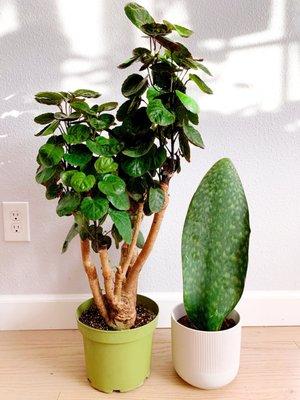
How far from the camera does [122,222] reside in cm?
79

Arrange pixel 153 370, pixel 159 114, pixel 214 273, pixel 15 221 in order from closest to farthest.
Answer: pixel 159 114, pixel 214 273, pixel 153 370, pixel 15 221

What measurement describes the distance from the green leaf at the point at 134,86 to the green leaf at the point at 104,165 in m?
0.13

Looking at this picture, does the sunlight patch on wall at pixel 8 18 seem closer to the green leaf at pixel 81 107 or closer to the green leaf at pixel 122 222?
the green leaf at pixel 81 107

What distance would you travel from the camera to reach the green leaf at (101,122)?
799 millimetres

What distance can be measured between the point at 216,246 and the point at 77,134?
0.38 m

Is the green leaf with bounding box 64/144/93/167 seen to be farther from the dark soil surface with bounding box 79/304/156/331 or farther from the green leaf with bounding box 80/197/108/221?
the dark soil surface with bounding box 79/304/156/331

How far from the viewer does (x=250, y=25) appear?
1.08 meters

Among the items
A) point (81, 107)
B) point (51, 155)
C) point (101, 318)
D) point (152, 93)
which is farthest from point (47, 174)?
point (101, 318)

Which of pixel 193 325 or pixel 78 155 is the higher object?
pixel 78 155

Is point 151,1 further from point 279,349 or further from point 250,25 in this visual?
point 279,349

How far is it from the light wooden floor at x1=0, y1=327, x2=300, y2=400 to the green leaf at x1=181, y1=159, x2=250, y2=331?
6.6 inches

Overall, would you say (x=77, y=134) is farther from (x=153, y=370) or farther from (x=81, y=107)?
(x=153, y=370)

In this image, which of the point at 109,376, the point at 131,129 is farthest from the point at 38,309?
the point at 131,129

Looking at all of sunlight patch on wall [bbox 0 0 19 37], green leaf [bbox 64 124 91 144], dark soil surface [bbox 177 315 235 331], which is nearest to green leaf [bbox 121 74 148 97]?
green leaf [bbox 64 124 91 144]
